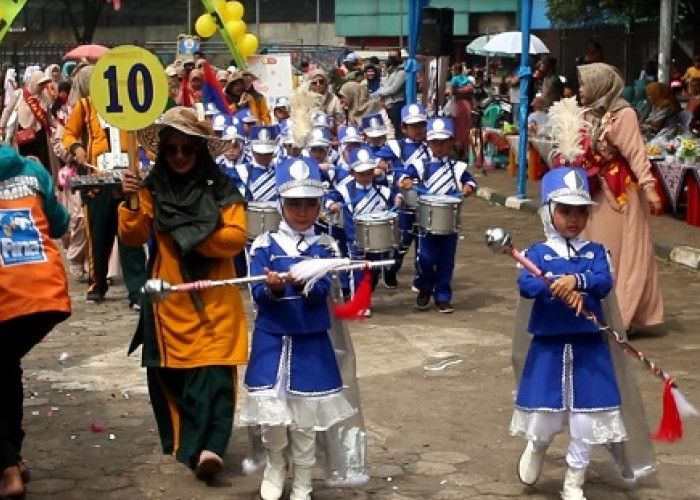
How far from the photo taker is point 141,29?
214ft

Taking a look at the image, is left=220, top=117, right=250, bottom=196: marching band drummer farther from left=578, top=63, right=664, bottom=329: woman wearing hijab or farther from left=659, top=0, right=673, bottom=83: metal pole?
left=659, top=0, right=673, bottom=83: metal pole

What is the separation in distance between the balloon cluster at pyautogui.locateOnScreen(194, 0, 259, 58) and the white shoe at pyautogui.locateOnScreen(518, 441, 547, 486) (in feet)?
39.7

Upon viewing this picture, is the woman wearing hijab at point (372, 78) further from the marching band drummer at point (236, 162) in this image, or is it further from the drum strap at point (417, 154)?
the drum strap at point (417, 154)

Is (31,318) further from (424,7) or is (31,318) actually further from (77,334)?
(424,7)

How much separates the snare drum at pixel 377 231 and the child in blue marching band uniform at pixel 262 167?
137 centimetres

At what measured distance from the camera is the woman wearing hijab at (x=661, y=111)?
56.1 feet

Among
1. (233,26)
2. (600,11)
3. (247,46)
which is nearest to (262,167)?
(233,26)

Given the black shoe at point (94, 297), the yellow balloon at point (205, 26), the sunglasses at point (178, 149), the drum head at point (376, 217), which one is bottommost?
the black shoe at point (94, 297)

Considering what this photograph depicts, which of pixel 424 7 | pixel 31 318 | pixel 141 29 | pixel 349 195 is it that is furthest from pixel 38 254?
pixel 141 29

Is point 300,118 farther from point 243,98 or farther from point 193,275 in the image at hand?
point 193,275

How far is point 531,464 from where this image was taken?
6.19 m

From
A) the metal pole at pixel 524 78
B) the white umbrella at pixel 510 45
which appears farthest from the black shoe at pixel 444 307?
the white umbrella at pixel 510 45

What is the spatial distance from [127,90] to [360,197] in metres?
4.64

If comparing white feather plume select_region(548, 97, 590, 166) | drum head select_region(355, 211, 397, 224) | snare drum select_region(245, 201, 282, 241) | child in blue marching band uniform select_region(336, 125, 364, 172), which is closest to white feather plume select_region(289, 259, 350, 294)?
white feather plume select_region(548, 97, 590, 166)
